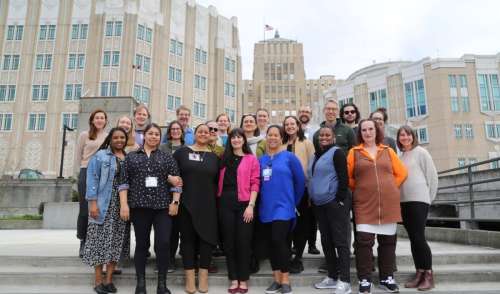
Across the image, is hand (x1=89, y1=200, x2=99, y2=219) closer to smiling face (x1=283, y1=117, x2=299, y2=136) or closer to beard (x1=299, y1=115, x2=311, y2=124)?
smiling face (x1=283, y1=117, x2=299, y2=136)

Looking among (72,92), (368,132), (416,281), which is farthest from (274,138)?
(72,92)

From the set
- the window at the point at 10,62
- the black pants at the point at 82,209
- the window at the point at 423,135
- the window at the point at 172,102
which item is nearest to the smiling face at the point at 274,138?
the black pants at the point at 82,209

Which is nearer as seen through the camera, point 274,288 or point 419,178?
point 274,288

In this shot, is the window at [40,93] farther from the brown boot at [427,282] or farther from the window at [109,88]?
A: the brown boot at [427,282]

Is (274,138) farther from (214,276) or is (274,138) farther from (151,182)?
(214,276)

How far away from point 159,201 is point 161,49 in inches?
1456

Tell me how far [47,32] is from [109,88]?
9.98 m

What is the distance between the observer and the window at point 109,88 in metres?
35.0

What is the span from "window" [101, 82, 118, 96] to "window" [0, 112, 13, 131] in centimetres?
1000

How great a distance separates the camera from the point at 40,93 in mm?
35938

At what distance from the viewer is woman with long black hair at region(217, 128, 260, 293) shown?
405cm

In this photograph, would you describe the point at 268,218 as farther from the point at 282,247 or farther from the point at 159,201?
the point at 159,201

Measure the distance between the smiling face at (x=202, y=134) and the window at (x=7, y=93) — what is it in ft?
131

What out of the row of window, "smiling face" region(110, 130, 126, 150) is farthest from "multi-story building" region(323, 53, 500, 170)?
"smiling face" region(110, 130, 126, 150)
